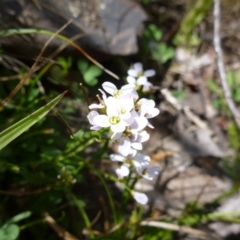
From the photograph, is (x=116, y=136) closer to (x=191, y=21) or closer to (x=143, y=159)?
(x=143, y=159)

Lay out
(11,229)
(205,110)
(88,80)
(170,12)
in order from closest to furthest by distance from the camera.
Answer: (11,229)
(88,80)
(205,110)
(170,12)

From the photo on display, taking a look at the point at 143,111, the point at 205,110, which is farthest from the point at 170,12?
the point at 143,111

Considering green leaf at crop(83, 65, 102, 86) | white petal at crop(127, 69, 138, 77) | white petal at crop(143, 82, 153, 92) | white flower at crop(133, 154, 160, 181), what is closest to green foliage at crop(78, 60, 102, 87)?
green leaf at crop(83, 65, 102, 86)

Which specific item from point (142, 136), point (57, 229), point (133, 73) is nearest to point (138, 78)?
point (133, 73)

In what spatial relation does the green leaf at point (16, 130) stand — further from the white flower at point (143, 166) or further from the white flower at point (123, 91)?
the white flower at point (143, 166)

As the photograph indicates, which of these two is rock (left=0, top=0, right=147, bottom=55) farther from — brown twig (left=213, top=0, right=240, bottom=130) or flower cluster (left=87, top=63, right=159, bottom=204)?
flower cluster (left=87, top=63, right=159, bottom=204)

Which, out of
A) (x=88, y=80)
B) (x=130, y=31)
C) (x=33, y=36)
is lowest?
(x=88, y=80)

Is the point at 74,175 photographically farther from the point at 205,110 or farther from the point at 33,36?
the point at 205,110
